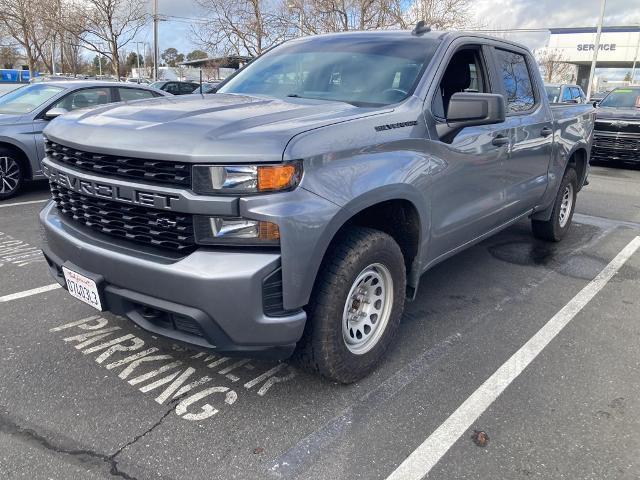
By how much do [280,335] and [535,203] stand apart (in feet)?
11.5

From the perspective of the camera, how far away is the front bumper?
88.9 inches

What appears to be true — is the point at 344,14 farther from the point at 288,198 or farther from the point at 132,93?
the point at 288,198

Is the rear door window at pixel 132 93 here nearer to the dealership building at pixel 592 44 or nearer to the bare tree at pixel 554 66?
the bare tree at pixel 554 66

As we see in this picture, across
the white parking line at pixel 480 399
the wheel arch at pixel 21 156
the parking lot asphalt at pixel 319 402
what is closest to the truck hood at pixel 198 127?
the parking lot asphalt at pixel 319 402

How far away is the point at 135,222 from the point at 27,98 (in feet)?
20.9

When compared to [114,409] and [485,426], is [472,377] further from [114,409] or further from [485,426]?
[114,409]

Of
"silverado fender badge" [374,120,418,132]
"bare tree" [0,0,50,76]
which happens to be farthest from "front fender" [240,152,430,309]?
"bare tree" [0,0,50,76]

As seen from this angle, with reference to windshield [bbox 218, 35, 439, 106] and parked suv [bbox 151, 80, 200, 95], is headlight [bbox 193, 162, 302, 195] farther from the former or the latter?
parked suv [bbox 151, 80, 200, 95]

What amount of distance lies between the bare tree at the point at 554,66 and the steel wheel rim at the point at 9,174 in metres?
37.8

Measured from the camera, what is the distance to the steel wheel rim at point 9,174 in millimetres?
7035

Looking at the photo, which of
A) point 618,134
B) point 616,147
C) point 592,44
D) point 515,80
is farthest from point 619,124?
point 592,44

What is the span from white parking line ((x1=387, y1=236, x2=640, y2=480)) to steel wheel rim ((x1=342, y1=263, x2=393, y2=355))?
60 cm

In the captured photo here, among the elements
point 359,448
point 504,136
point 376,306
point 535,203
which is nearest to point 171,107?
point 376,306

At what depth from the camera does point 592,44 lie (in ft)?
164
